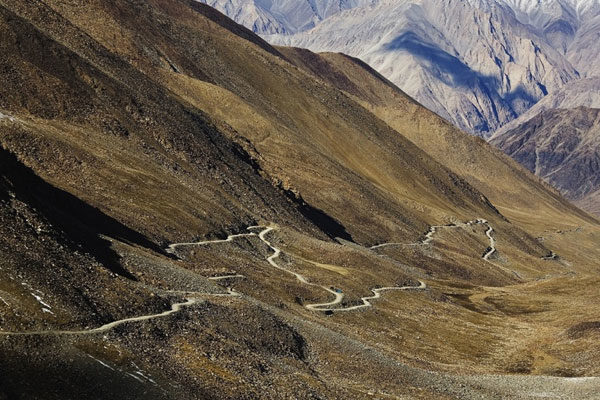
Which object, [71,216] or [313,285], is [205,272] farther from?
[313,285]

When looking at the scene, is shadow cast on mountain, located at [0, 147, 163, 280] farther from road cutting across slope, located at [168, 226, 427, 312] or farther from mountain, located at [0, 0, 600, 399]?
road cutting across slope, located at [168, 226, 427, 312]

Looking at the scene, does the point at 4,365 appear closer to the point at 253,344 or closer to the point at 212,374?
the point at 212,374

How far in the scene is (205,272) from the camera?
8606 cm

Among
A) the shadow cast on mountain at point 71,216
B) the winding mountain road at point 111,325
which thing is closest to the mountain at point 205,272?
the winding mountain road at point 111,325

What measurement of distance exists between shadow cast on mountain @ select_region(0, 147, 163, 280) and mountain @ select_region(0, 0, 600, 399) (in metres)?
0.38

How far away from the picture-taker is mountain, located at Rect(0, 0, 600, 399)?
48.8 meters

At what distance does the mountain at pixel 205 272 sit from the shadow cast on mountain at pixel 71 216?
15.1 inches

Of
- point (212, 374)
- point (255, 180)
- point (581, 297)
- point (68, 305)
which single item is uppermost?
point (68, 305)

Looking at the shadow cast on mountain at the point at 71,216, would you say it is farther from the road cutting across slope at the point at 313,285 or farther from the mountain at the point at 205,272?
the road cutting across slope at the point at 313,285

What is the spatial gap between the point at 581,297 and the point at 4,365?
140404 millimetres

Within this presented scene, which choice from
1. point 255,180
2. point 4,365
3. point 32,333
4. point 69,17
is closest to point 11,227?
point 32,333

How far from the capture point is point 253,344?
62375 mm

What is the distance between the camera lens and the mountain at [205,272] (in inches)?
1919

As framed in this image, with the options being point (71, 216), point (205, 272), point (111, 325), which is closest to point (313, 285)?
point (205, 272)
